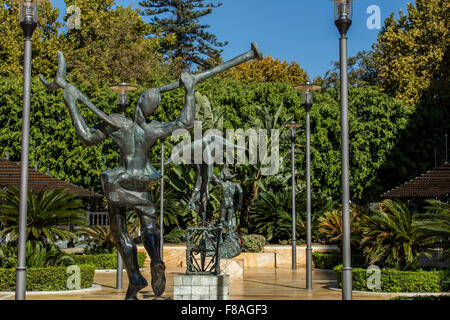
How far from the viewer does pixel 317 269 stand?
2088 cm

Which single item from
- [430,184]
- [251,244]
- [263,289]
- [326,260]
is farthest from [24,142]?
[251,244]

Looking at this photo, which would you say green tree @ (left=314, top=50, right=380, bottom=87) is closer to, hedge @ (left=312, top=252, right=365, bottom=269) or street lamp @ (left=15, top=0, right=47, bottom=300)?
hedge @ (left=312, top=252, right=365, bottom=269)

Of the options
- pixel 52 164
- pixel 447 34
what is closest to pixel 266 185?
pixel 52 164

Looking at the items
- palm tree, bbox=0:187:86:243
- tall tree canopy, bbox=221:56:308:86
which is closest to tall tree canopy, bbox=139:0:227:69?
tall tree canopy, bbox=221:56:308:86

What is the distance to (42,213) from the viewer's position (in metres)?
13.5

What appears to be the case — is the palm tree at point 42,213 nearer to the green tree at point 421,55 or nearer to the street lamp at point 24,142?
the street lamp at point 24,142

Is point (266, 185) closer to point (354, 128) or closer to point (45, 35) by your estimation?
point (354, 128)

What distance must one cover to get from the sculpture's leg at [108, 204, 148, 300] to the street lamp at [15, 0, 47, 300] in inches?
63.6

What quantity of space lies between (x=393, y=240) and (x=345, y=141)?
5.40m

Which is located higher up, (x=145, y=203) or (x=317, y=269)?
(x=145, y=203)

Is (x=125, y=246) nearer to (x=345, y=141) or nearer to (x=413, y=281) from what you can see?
(x=345, y=141)

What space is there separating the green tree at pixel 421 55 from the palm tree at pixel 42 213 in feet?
71.2

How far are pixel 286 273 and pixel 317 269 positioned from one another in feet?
5.23

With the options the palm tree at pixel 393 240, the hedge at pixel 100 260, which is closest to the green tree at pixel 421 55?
the hedge at pixel 100 260
